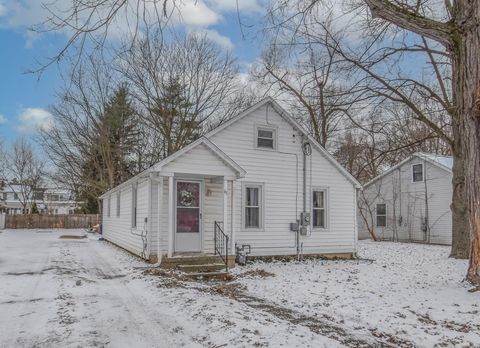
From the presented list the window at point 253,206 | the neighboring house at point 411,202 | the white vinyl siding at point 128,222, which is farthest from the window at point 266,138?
the neighboring house at point 411,202

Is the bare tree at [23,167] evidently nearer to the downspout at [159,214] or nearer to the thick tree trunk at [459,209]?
the downspout at [159,214]

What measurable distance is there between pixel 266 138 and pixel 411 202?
13517mm

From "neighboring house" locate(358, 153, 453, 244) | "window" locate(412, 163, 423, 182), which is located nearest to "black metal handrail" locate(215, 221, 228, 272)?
"neighboring house" locate(358, 153, 453, 244)

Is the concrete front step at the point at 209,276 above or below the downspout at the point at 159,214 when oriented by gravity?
below

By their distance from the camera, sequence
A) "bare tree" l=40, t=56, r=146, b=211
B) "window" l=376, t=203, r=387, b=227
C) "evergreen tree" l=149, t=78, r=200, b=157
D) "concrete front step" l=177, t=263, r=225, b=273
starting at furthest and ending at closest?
"bare tree" l=40, t=56, r=146, b=211 → "window" l=376, t=203, r=387, b=227 → "evergreen tree" l=149, t=78, r=200, b=157 → "concrete front step" l=177, t=263, r=225, b=273

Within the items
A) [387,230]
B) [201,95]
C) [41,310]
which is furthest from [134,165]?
[41,310]

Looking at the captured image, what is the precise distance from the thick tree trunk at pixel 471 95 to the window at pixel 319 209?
663 cm

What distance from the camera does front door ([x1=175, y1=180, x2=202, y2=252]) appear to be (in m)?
11.5

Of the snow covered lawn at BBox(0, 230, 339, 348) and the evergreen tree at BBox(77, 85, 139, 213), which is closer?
the snow covered lawn at BBox(0, 230, 339, 348)

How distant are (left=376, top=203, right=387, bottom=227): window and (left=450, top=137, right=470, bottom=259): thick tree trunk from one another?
35.9 feet

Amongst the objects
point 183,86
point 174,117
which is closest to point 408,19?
point 183,86

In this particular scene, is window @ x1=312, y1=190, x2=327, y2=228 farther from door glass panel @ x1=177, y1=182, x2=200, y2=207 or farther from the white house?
door glass panel @ x1=177, y1=182, x2=200, y2=207

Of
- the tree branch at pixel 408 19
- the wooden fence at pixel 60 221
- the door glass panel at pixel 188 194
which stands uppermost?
the tree branch at pixel 408 19

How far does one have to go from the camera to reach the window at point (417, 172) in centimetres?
2275
